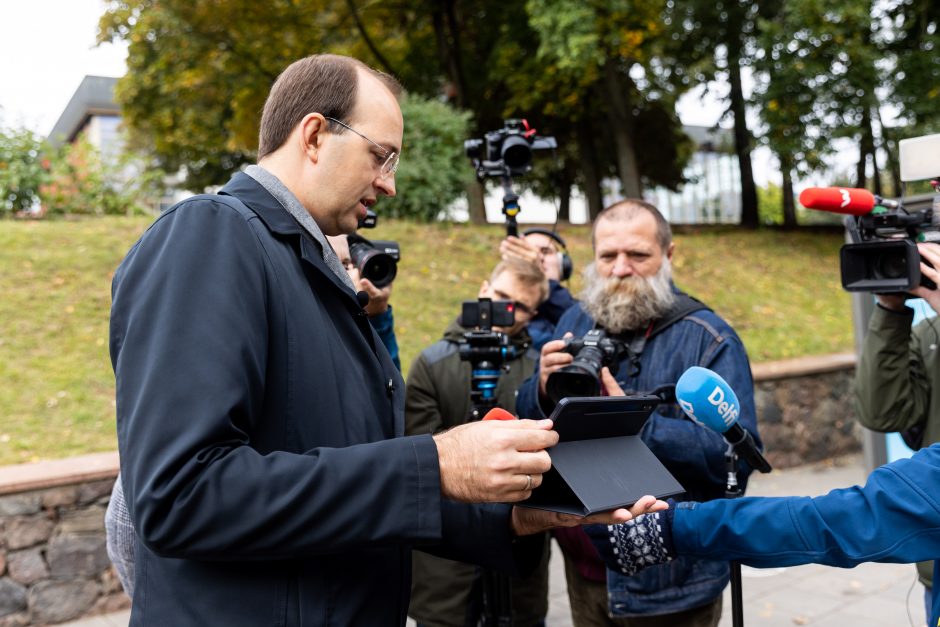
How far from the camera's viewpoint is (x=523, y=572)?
2.04 m

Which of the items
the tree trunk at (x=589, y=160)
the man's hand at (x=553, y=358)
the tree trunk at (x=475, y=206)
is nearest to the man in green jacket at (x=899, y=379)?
the man's hand at (x=553, y=358)

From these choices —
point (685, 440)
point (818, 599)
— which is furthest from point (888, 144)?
point (685, 440)

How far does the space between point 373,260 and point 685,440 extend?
1327 millimetres

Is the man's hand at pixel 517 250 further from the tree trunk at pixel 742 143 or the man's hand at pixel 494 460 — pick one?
the tree trunk at pixel 742 143

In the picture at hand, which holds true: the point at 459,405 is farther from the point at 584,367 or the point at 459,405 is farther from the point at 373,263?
the point at 584,367

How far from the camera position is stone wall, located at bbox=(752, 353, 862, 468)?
9078 mm

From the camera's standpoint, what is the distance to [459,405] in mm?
4082

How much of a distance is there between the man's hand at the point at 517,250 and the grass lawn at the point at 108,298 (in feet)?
12.0

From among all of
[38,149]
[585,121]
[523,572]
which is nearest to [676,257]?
[585,121]

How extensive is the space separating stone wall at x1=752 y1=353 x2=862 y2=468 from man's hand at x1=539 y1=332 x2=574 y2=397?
6.48m

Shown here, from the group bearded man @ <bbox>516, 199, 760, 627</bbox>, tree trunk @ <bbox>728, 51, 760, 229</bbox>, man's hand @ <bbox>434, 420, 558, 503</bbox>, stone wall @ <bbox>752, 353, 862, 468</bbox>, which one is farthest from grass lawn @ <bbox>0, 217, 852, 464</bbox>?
man's hand @ <bbox>434, 420, 558, 503</bbox>

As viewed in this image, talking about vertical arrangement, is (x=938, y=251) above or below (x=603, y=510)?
above

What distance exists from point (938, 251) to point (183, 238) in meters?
2.23

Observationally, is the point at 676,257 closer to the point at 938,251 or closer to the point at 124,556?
the point at 938,251
